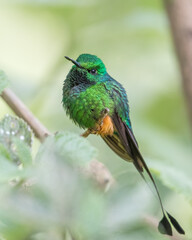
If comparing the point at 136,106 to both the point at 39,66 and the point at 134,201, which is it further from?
the point at 134,201

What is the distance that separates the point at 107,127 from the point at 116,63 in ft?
5.39

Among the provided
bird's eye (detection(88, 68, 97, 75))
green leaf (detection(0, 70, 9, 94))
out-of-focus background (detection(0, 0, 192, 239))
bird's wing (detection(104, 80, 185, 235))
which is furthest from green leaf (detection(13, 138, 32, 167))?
out-of-focus background (detection(0, 0, 192, 239))

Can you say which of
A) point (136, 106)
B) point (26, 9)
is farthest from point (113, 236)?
point (26, 9)

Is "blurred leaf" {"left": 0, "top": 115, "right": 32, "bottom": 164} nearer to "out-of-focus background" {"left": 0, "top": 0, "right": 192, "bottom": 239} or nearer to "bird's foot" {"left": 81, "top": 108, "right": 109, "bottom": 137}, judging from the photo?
"bird's foot" {"left": 81, "top": 108, "right": 109, "bottom": 137}

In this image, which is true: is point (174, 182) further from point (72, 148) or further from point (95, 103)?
point (72, 148)

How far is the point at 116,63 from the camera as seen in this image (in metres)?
2.97

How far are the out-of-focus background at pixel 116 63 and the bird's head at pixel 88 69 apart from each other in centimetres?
73

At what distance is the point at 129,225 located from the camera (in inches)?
20.4

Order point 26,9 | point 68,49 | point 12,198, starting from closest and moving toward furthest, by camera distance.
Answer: point 12,198 → point 68,49 → point 26,9

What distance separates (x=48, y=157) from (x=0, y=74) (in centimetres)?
35

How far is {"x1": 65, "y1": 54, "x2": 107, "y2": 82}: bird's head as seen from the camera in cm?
138

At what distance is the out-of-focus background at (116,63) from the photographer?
8.29 ft

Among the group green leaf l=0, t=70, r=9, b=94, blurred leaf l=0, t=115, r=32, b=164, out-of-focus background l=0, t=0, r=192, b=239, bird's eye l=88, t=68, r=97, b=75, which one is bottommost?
out-of-focus background l=0, t=0, r=192, b=239

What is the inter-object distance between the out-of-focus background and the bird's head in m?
0.73
